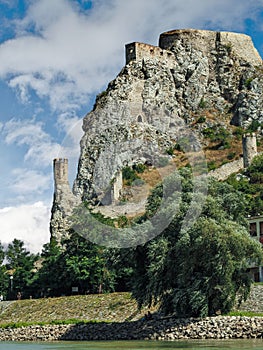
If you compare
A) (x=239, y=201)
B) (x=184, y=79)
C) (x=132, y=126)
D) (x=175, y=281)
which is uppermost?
(x=184, y=79)

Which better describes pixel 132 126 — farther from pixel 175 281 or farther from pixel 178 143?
pixel 175 281

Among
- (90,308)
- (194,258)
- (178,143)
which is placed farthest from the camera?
(178,143)

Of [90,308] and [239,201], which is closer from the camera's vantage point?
[239,201]

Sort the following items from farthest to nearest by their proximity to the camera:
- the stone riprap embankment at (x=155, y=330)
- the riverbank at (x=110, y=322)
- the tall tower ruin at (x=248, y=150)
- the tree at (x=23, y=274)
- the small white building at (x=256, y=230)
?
1. the tall tower ruin at (x=248, y=150)
2. the tree at (x=23, y=274)
3. the small white building at (x=256, y=230)
4. the riverbank at (x=110, y=322)
5. the stone riprap embankment at (x=155, y=330)

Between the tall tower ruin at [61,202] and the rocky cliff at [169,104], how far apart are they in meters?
1.47

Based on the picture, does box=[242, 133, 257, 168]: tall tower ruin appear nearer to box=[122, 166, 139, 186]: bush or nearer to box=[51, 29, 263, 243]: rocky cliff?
box=[51, 29, 263, 243]: rocky cliff

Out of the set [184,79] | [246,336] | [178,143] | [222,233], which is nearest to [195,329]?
[246,336]

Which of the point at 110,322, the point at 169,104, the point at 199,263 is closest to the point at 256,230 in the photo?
the point at 110,322

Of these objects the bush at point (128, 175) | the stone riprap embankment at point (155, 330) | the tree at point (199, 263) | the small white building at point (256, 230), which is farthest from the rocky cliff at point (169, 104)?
the tree at point (199, 263)

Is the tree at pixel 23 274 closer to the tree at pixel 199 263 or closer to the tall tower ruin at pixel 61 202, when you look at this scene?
the tall tower ruin at pixel 61 202

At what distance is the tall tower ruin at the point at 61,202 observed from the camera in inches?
3118

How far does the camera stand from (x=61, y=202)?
81.1 meters

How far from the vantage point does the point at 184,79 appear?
97750mm

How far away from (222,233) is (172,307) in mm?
4634
